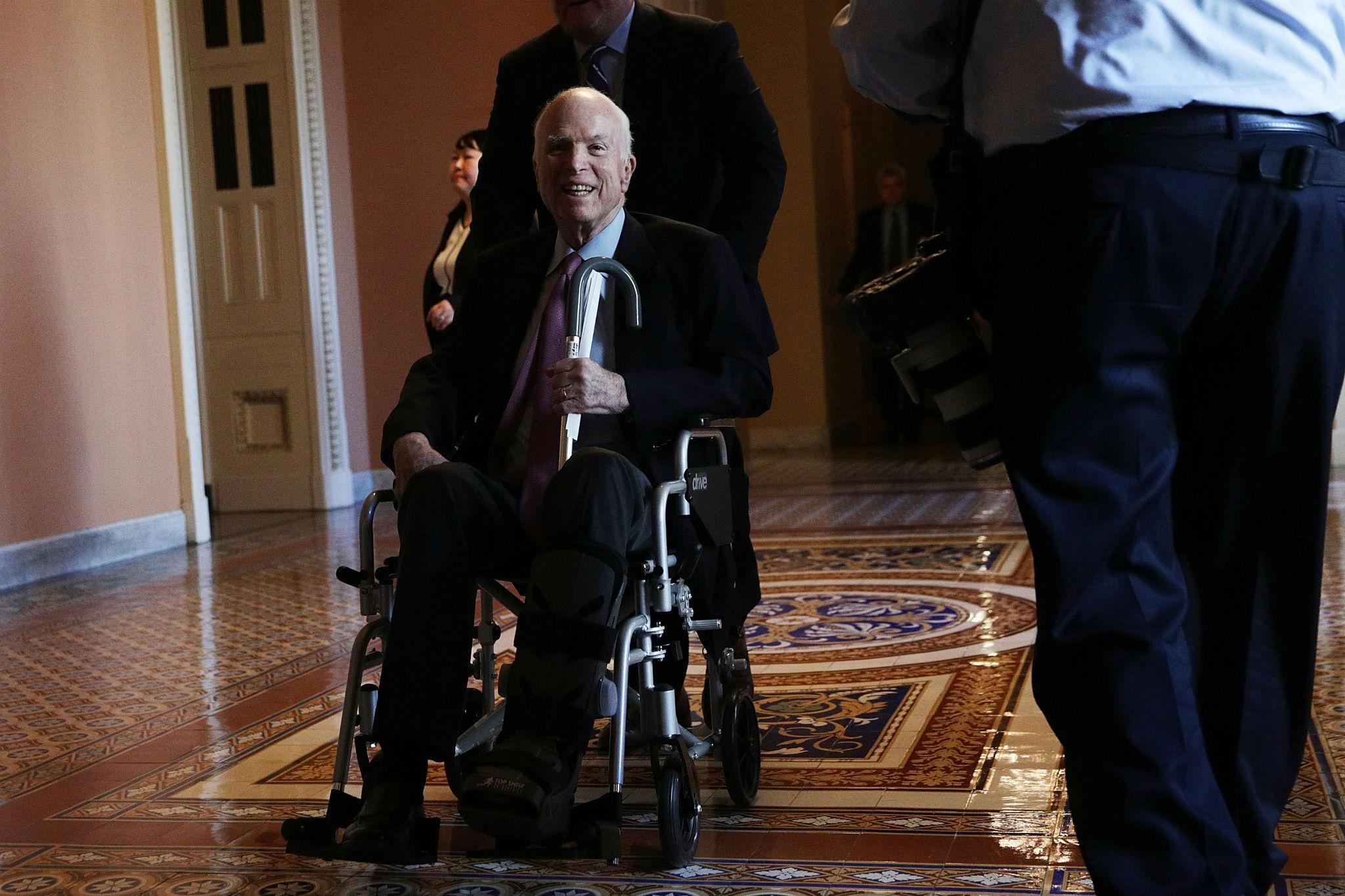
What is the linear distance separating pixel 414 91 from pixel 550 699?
6.72 m

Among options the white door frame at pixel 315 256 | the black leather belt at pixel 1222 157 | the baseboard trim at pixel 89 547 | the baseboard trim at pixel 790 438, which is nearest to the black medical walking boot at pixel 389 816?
the black leather belt at pixel 1222 157

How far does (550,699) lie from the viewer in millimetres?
1708

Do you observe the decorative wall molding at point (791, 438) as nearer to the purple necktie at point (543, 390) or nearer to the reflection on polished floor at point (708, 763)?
the reflection on polished floor at point (708, 763)

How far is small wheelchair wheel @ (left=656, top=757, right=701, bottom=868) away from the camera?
6.00 feet

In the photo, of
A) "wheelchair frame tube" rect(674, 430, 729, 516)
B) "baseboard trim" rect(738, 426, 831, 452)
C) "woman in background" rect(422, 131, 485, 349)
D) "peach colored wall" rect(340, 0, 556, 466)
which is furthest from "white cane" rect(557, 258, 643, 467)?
"baseboard trim" rect(738, 426, 831, 452)

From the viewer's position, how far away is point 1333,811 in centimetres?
198

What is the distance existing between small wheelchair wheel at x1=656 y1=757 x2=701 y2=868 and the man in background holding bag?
62 centimetres

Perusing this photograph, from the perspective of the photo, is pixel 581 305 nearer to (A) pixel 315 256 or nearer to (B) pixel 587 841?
(B) pixel 587 841

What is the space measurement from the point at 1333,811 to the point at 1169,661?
2.83ft

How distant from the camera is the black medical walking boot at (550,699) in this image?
1633mm

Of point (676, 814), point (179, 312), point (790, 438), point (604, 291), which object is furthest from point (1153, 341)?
point (790, 438)

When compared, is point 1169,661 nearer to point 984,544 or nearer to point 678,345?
point 678,345

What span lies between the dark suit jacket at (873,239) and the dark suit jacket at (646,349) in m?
7.32

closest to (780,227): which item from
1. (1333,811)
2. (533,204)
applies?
(533,204)
